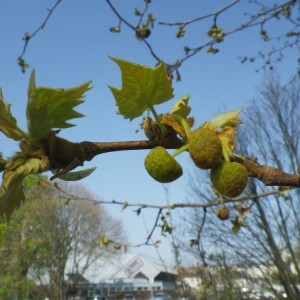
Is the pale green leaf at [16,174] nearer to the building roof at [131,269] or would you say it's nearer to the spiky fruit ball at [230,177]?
the spiky fruit ball at [230,177]

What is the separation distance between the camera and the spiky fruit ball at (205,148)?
0.50 meters

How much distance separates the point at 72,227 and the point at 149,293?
9733 mm

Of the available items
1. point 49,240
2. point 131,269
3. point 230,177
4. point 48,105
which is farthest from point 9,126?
point 131,269

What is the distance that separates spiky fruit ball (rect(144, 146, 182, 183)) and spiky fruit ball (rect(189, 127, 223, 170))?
0.10 ft

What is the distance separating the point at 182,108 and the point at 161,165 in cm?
12

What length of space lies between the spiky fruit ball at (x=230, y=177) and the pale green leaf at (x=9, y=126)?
10.8 inches

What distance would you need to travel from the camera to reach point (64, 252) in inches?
721

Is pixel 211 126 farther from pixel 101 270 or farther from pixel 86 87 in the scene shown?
pixel 101 270

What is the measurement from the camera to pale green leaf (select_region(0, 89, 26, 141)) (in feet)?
1.62

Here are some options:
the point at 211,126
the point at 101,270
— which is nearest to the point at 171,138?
the point at 211,126

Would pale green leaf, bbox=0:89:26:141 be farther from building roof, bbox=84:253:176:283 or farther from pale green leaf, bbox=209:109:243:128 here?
building roof, bbox=84:253:176:283

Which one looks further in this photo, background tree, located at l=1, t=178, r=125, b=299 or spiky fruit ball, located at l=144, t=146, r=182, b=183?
background tree, located at l=1, t=178, r=125, b=299

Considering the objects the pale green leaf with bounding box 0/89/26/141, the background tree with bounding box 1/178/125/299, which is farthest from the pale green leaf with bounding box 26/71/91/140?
the background tree with bounding box 1/178/125/299

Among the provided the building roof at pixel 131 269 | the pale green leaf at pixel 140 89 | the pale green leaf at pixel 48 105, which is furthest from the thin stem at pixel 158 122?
the building roof at pixel 131 269
